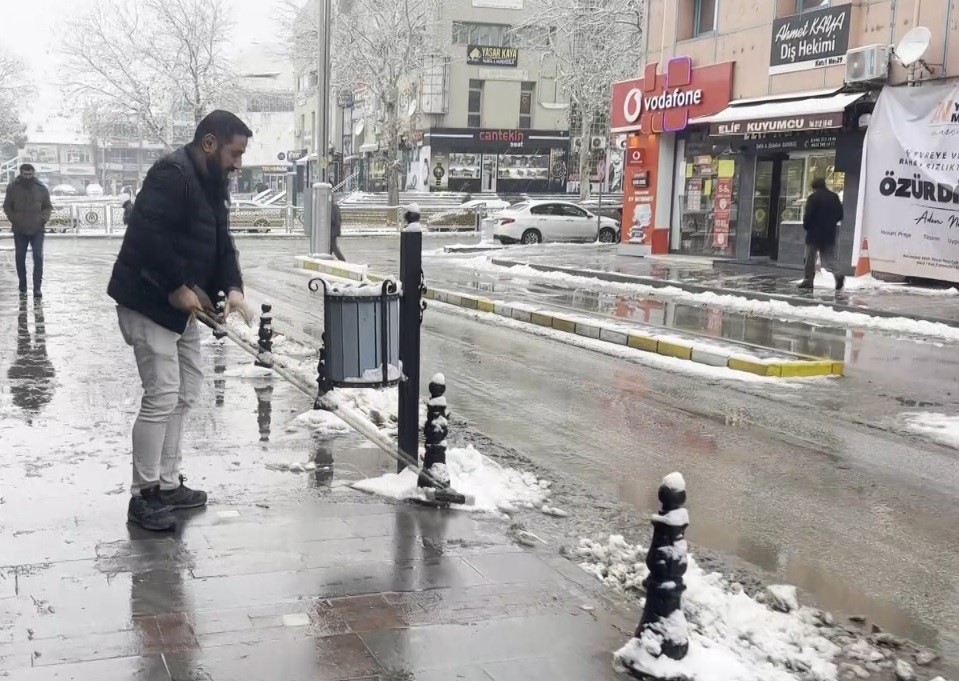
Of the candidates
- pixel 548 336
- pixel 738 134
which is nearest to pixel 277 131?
pixel 738 134

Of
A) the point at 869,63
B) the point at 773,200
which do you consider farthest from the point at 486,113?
the point at 869,63

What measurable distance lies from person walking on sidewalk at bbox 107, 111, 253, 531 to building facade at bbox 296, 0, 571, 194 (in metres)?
50.9

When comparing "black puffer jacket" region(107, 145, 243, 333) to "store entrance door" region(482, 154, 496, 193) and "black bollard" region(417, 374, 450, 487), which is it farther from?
"store entrance door" region(482, 154, 496, 193)

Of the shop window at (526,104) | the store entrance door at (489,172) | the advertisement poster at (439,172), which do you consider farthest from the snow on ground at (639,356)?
the shop window at (526,104)

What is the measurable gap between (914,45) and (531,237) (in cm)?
1752

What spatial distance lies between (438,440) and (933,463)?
143 inches

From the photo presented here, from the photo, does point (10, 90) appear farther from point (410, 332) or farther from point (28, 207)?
point (410, 332)

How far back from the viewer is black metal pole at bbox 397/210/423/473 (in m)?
5.50

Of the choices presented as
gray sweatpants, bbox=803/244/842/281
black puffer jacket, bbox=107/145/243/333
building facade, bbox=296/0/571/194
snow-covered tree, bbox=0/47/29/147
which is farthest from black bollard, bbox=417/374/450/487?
snow-covered tree, bbox=0/47/29/147

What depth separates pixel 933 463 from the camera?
694 cm

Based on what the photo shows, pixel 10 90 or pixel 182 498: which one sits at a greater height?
pixel 10 90

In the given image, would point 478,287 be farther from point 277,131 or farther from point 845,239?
point 277,131

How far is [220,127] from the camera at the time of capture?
490cm

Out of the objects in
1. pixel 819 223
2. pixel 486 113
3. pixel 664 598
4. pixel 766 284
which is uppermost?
pixel 486 113
